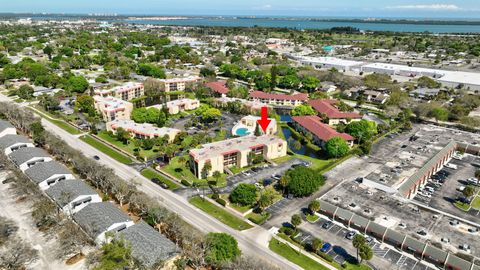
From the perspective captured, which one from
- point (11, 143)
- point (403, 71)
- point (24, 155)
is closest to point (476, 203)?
point (24, 155)

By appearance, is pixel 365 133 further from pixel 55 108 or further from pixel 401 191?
pixel 55 108

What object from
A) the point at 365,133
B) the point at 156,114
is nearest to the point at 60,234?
the point at 156,114

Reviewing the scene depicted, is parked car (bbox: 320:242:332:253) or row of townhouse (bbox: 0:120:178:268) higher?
row of townhouse (bbox: 0:120:178:268)

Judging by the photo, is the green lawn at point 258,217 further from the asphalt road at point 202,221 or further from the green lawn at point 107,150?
the green lawn at point 107,150

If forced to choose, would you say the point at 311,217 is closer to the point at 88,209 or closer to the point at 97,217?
the point at 97,217

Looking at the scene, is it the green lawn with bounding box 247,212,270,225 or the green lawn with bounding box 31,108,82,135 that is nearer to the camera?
the green lawn with bounding box 247,212,270,225

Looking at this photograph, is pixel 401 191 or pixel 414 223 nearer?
pixel 414 223

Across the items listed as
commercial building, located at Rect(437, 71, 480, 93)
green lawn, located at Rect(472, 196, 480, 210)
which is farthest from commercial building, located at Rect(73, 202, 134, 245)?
commercial building, located at Rect(437, 71, 480, 93)

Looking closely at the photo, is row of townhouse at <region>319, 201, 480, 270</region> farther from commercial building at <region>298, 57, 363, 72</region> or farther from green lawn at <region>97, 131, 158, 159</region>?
commercial building at <region>298, 57, 363, 72</region>
